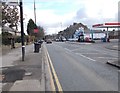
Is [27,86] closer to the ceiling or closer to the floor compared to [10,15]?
closer to the floor

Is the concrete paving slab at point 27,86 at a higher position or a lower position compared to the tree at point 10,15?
lower

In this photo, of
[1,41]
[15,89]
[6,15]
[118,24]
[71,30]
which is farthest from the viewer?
[71,30]

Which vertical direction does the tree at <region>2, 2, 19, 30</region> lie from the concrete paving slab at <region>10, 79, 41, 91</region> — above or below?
above

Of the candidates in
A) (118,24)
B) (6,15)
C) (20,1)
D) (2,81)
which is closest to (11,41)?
(6,15)

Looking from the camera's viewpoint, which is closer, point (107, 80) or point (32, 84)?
point (32, 84)

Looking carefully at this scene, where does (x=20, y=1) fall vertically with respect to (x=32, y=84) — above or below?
above

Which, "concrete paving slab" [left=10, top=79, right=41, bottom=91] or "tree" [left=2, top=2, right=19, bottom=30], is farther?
"tree" [left=2, top=2, right=19, bottom=30]

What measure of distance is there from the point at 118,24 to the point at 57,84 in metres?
79.2

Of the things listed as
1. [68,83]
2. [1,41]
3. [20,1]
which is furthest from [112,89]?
[1,41]

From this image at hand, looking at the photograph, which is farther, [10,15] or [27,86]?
[10,15]

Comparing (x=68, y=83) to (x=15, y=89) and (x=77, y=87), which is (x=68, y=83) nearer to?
(x=77, y=87)

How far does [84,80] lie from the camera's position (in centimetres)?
1239

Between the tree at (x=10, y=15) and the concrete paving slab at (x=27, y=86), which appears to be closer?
the concrete paving slab at (x=27, y=86)

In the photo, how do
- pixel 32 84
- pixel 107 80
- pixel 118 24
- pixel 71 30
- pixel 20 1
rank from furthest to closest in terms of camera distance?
pixel 71 30 < pixel 118 24 < pixel 20 1 < pixel 107 80 < pixel 32 84
